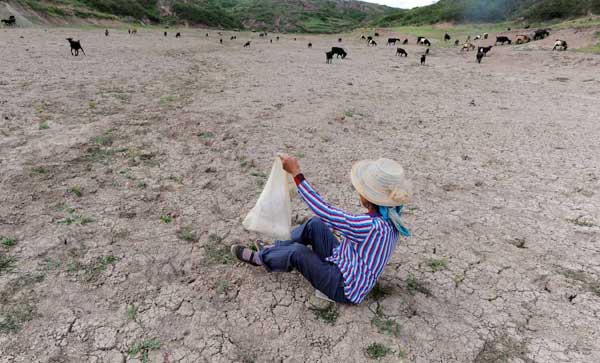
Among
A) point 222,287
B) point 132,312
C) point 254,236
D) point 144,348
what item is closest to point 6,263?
point 132,312

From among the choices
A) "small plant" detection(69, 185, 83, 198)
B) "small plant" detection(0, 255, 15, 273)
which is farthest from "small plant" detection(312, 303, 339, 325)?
"small plant" detection(69, 185, 83, 198)

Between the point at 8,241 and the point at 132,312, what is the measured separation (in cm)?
159

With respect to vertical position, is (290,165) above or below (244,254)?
above

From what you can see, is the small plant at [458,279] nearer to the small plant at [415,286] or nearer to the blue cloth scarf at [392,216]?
the small plant at [415,286]

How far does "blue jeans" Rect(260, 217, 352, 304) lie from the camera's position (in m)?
2.73

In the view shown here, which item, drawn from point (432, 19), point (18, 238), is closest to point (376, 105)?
point (18, 238)

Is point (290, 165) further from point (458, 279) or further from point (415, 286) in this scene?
point (458, 279)

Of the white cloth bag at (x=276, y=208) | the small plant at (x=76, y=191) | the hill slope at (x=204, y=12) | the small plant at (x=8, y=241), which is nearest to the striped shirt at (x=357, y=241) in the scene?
the white cloth bag at (x=276, y=208)

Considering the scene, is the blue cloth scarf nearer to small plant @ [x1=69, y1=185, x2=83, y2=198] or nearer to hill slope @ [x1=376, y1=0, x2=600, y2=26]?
small plant @ [x1=69, y1=185, x2=83, y2=198]

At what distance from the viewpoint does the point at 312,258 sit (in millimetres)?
2758

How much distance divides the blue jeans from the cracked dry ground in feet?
0.77

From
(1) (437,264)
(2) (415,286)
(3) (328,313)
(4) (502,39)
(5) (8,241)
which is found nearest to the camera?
(3) (328,313)

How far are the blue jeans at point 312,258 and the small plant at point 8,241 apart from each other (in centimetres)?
232

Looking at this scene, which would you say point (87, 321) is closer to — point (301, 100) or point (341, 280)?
point (341, 280)
